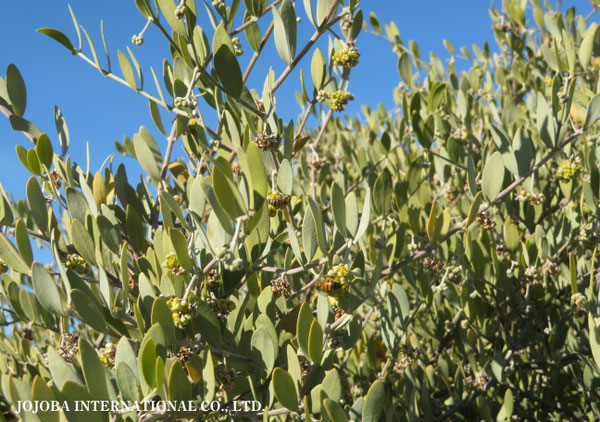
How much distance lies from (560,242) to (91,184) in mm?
2115

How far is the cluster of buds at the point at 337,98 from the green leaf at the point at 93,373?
1.17 m

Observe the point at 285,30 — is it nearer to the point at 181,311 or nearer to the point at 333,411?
the point at 181,311

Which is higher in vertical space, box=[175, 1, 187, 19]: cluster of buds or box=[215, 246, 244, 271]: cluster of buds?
box=[175, 1, 187, 19]: cluster of buds

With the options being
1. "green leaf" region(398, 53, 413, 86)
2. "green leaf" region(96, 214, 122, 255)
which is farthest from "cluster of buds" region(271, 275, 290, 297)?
"green leaf" region(398, 53, 413, 86)

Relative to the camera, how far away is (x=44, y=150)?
67.2 inches

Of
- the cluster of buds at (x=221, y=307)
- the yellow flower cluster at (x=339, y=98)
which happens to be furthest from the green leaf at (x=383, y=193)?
the cluster of buds at (x=221, y=307)

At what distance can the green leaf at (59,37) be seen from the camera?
6.19ft

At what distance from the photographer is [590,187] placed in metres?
2.22

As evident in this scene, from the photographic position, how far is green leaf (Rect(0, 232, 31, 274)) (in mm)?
1535

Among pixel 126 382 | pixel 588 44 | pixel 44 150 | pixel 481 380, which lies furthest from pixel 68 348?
pixel 588 44

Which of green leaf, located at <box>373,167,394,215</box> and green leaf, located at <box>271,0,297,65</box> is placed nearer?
green leaf, located at <box>271,0,297,65</box>

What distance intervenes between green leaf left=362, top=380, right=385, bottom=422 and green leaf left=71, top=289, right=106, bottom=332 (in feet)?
2.37

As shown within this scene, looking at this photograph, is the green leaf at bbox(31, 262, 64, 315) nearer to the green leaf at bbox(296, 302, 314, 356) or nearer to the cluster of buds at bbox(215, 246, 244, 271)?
the cluster of buds at bbox(215, 246, 244, 271)

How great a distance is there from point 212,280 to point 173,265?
169 mm
